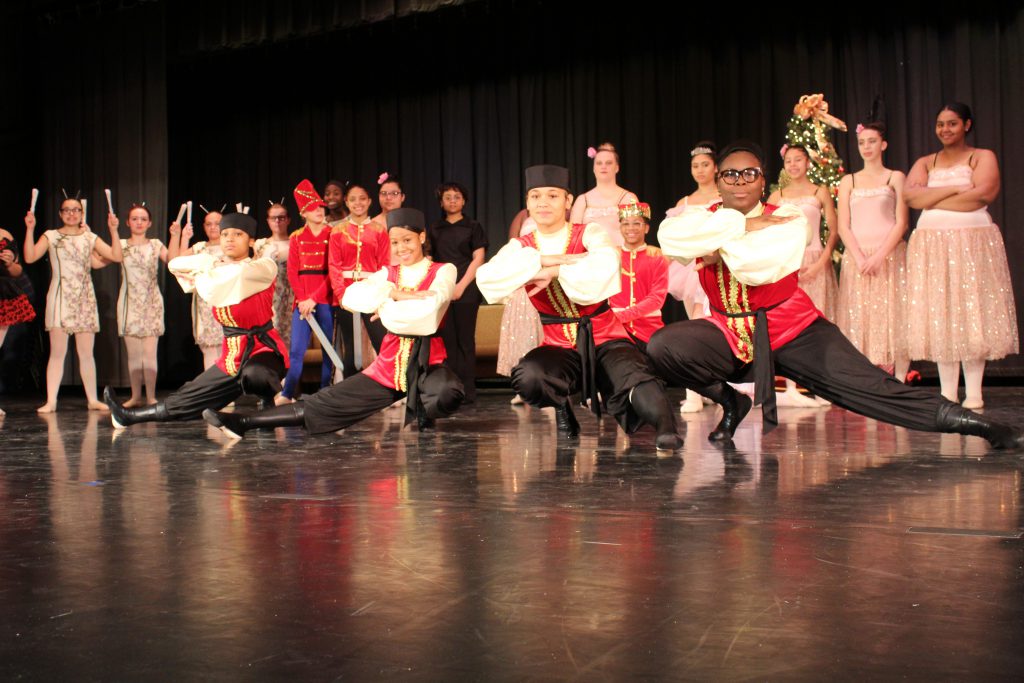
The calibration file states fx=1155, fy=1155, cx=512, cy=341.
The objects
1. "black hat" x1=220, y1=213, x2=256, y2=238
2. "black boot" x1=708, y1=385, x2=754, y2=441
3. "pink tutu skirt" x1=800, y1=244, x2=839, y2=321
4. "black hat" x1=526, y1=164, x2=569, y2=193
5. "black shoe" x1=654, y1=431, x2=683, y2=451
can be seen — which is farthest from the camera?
"pink tutu skirt" x1=800, y1=244, x2=839, y2=321

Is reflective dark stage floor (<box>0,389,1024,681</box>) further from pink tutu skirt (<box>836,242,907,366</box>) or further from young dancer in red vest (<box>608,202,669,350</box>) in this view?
pink tutu skirt (<box>836,242,907,366</box>)

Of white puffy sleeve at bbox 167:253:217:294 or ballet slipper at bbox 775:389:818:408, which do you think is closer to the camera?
white puffy sleeve at bbox 167:253:217:294

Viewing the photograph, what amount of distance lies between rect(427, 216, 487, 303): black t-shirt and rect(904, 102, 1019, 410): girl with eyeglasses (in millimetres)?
2322

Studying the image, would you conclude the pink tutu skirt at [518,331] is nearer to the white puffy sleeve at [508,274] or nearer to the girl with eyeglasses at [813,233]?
A: the girl with eyeglasses at [813,233]

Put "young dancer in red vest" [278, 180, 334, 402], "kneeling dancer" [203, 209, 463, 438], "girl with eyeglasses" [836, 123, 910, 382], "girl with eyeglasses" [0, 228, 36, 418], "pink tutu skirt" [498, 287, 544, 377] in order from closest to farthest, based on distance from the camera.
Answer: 1. "kneeling dancer" [203, 209, 463, 438]
2. "girl with eyeglasses" [836, 123, 910, 382]
3. "young dancer in red vest" [278, 180, 334, 402]
4. "girl with eyeglasses" [0, 228, 36, 418]
5. "pink tutu skirt" [498, 287, 544, 377]

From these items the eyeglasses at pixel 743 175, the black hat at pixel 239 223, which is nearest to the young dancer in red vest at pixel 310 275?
the black hat at pixel 239 223

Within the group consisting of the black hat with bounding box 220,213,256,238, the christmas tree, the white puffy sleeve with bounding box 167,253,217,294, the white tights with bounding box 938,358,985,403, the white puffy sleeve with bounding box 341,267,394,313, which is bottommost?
the white tights with bounding box 938,358,985,403

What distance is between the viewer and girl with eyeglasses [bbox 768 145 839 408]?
5.98 metres

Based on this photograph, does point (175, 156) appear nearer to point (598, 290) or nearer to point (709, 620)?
point (598, 290)

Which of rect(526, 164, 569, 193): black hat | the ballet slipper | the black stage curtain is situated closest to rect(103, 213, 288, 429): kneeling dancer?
rect(526, 164, 569, 193): black hat

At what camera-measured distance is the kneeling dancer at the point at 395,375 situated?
4.37m

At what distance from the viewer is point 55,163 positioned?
358 inches

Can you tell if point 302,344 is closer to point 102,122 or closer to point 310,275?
point 310,275

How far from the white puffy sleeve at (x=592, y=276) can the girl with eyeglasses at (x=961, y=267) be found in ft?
7.31
